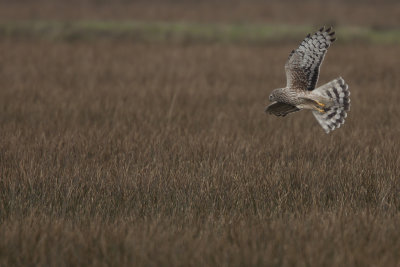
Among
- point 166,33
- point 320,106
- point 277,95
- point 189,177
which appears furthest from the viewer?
point 166,33

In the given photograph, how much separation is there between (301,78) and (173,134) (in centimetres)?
193

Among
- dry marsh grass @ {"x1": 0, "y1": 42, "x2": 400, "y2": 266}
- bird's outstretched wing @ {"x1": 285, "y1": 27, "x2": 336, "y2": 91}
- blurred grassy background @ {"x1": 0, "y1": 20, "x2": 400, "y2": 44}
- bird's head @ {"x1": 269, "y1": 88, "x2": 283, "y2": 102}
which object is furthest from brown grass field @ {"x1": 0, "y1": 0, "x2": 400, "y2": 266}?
blurred grassy background @ {"x1": 0, "y1": 20, "x2": 400, "y2": 44}

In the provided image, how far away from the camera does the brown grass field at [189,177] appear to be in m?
3.71

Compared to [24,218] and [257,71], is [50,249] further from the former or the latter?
[257,71]

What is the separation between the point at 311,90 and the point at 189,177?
1.69 meters

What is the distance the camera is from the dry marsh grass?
12.2 feet

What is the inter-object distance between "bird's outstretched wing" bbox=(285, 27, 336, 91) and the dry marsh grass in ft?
2.39

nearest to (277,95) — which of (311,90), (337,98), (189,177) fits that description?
(311,90)

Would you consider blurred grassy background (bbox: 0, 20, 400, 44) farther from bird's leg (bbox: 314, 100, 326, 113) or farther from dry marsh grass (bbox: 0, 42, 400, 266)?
bird's leg (bbox: 314, 100, 326, 113)

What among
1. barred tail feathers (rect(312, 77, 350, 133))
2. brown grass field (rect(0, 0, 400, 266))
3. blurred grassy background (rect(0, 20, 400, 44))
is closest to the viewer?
brown grass field (rect(0, 0, 400, 266))

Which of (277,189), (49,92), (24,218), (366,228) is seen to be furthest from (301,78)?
(49,92)

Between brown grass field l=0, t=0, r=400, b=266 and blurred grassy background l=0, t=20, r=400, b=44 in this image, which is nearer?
brown grass field l=0, t=0, r=400, b=266

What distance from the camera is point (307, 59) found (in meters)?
5.93

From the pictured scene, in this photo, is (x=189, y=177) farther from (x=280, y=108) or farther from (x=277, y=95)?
(x=280, y=108)
